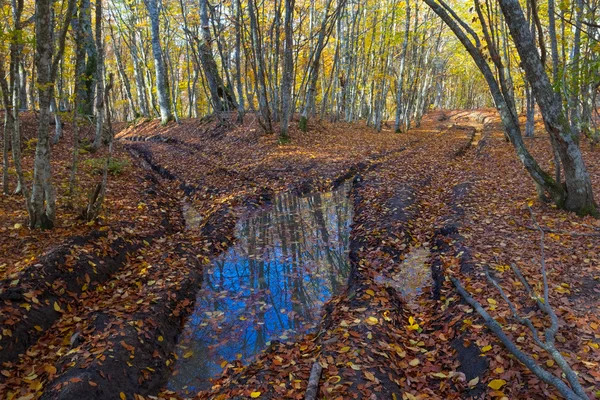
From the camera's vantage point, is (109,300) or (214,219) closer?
(109,300)

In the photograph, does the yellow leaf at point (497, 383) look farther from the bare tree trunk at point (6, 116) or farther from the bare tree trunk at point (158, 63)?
the bare tree trunk at point (158, 63)

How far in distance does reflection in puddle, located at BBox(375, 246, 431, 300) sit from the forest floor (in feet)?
0.23

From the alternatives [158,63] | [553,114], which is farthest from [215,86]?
[553,114]

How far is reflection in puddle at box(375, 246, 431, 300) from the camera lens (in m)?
6.37

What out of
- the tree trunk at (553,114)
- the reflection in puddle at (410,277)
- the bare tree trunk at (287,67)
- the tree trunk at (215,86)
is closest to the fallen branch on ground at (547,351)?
the reflection in puddle at (410,277)

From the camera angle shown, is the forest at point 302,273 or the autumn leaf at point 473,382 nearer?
the autumn leaf at point 473,382

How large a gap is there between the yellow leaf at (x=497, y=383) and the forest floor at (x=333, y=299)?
1.2 inches

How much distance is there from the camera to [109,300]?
5.80 metres

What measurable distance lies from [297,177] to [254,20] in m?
7.28

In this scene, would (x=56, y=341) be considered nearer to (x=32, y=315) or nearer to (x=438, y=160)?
(x=32, y=315)

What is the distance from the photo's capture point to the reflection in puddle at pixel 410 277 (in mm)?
6373

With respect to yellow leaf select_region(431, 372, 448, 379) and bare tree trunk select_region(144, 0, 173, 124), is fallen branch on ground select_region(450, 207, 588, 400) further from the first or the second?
bare tree trunk select_region(144, 0, 173, 124)

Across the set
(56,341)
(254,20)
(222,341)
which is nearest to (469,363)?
(222,341)

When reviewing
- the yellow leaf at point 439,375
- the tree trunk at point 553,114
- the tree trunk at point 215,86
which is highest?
A: the tree trunk at point 215,86
